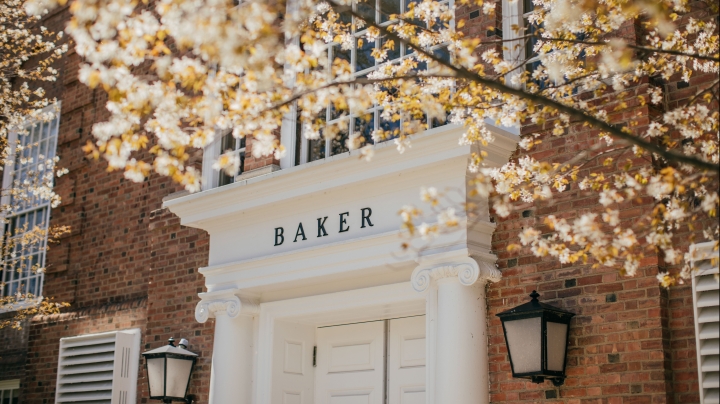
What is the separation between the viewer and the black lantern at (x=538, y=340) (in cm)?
627

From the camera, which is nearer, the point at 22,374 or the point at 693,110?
the point at 693,110

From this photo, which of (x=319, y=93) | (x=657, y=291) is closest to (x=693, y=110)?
(x=657, y=291)

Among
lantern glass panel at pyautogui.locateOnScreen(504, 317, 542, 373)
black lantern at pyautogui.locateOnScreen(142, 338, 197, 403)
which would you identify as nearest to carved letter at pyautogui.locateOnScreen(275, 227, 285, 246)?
black lantern at pyautogui.locateOnScreen(142, 338, 197, 403)

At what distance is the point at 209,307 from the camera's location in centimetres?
865

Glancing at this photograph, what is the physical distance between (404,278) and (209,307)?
2.02 meters

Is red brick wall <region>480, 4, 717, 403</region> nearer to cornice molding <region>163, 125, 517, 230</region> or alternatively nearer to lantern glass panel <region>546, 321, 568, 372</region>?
lantern glass panel <region>546, 321, 568, 372</region>

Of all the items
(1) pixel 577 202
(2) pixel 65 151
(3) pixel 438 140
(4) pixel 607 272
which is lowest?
(4) pixel 607 272

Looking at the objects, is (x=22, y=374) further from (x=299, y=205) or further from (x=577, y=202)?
(x=577, y=202)

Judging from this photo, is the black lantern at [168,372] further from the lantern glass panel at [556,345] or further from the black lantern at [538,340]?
the lantern glass panel at [556,345]

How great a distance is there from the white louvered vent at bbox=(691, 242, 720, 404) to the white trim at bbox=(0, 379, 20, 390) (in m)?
8.47

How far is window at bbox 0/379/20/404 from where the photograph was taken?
1147 cm

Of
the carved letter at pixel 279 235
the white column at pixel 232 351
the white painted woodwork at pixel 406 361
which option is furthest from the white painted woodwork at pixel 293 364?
the white painted woodwork at pixel 406 361

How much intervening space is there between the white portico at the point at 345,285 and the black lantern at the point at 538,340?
1.57 feet

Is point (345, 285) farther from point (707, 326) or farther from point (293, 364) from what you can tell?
point (707, 326)
